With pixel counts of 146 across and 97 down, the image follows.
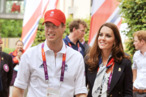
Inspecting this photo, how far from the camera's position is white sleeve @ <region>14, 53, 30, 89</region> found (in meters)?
3.85

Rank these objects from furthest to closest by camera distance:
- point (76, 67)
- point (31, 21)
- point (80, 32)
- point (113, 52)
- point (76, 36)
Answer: point (31, 21), point (80, 32), point (76, 36), point (113, 52), point (76, 67)

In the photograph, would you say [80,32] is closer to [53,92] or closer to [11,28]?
[53,92]

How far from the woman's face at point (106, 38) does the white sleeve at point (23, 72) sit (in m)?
1.45

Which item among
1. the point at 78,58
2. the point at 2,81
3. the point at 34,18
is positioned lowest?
the point at 2,81

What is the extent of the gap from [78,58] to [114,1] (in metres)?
4.36

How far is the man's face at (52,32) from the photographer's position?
387 centimetres

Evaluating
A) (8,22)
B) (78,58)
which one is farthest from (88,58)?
(8,22)

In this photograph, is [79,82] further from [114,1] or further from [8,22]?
[8,22]

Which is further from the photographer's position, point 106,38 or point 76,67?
point 106,38

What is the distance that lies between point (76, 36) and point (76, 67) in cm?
336

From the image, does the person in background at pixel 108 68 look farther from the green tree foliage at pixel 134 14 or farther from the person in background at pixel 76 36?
the green tree foliage at pixel 134 14

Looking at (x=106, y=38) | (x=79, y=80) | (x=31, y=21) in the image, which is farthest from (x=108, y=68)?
(x=31, y=21)

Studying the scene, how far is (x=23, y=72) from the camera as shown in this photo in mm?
3863

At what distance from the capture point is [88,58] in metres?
5.09
